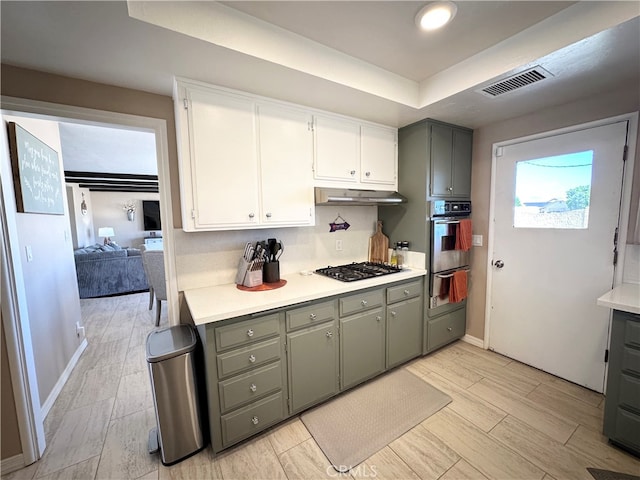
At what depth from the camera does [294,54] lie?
157cm

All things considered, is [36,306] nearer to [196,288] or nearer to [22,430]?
[22,430]

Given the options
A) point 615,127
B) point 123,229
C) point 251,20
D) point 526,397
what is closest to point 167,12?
point 251,20

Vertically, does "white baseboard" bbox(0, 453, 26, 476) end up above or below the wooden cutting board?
below

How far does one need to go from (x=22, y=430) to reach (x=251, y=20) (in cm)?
275

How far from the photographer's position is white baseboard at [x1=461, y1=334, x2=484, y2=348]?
2785 millimetres

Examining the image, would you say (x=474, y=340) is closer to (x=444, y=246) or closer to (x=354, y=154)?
(x=444, y=246)

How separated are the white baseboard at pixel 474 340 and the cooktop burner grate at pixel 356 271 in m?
1.30

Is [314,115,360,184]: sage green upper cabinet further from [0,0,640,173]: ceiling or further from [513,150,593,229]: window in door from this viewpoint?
[513,150,593,229]: window in door

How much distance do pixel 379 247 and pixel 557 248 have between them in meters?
1.52

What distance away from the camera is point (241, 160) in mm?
1841

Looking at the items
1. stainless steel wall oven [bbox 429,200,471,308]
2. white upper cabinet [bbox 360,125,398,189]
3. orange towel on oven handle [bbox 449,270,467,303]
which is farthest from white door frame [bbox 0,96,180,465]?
orange towel on oven handle [bbox 449,270,467,303]

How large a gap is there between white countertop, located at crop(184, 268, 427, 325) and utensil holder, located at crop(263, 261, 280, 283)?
12cm

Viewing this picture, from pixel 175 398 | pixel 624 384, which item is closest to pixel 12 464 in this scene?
pixel 175 398

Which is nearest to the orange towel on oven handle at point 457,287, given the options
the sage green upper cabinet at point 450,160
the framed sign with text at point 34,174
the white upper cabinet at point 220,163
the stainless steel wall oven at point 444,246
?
the stainless steel wall oven at point 444,246
